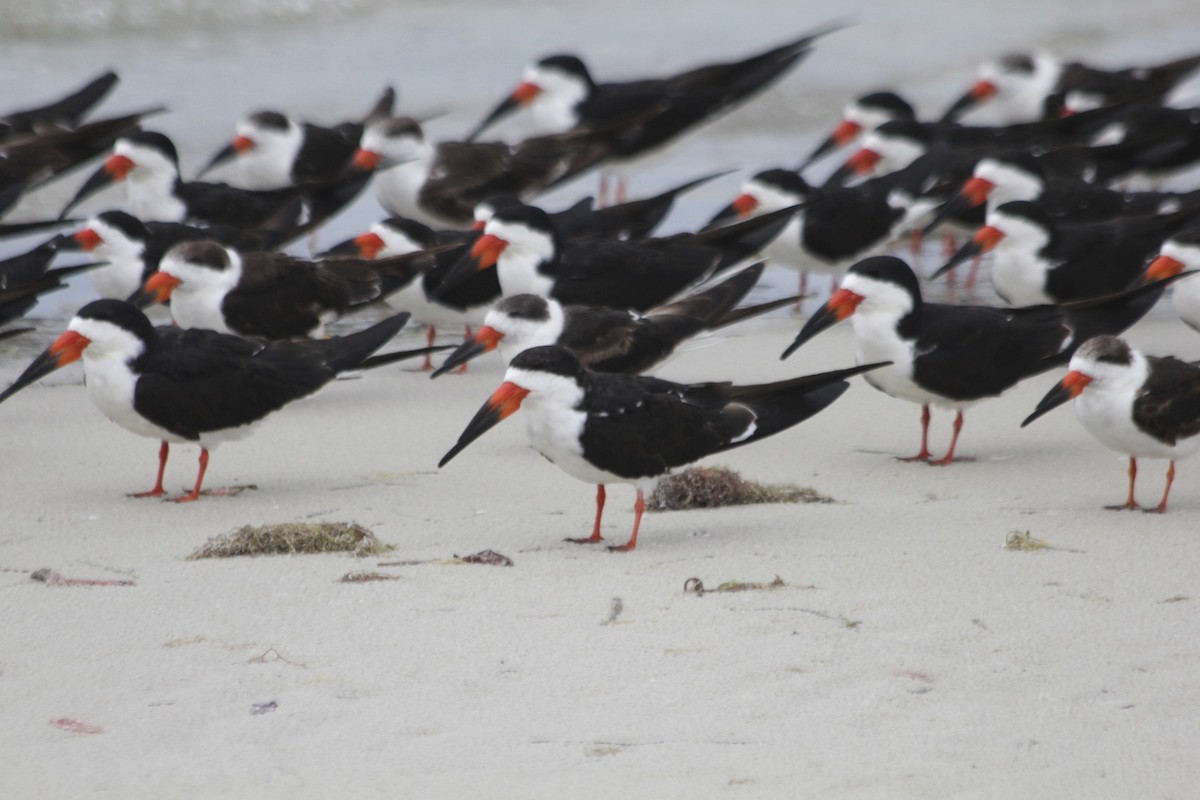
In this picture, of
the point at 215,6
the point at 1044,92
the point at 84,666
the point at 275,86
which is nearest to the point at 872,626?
the point at 84,666

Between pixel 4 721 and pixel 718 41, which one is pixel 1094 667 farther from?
pixel 718 41

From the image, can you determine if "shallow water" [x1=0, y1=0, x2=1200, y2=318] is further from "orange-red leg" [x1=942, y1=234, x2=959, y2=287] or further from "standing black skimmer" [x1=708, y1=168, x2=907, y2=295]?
"standing black skimmer" [x1=708, y1=168, x2=907, y2=295]

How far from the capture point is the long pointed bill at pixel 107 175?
847 centimetres

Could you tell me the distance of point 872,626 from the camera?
3781 mm

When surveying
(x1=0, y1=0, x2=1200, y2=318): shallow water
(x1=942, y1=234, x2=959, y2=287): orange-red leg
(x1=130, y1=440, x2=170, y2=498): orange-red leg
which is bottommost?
(x1=0, y1=0, x2=1200, y2=318): shallow water

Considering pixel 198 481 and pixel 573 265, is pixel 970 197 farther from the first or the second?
pixel 198 481

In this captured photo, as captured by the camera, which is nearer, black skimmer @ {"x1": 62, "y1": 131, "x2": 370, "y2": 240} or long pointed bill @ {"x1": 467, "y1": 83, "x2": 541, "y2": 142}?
black skimmer @ {"x1": 62, "y1": 131, "x2": 370, "y2": 240}

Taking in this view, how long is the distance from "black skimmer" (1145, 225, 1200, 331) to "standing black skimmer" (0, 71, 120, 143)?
5.90 metres

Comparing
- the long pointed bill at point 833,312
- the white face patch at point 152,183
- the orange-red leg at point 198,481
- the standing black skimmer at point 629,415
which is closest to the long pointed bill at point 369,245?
the white face patch at point 152,183

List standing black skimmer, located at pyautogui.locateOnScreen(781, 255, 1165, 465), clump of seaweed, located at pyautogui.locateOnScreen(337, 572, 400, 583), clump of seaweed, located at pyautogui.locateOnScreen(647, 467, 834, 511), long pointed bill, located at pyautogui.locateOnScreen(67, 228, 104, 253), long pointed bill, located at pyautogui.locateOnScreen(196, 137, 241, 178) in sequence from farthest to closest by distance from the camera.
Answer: long pointed bill, located at pyautogui.locateOnScreen(196, 137, 241, 178), long pointed bill, located at pyautogui.locateOnScreen(67, 228, 104, 253), standing black skimmer, located at pyautogui.locateOnScreen(781, 255, 1165, 465), clump of seaweed, located at pyautogui.locateOnScreen(647, 467, 834, 511), clump of seaweed, located at pyautogui.locateOnScreen(337, 572, 400, 583)

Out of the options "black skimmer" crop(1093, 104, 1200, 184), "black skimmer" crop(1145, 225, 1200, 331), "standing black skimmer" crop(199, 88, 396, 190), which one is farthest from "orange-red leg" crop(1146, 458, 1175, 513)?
"standing black skimmer" crop(199, 88, 396, 190)

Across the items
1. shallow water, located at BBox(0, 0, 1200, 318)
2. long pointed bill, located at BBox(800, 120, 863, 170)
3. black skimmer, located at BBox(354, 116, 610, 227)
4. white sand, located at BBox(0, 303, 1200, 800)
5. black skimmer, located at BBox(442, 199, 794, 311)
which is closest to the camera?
white sand, located at BBox(0, 303, 1200, 800)

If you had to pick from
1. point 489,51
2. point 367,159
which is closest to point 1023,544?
point 367,159

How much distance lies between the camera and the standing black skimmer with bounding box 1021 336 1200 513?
4.71 metres
